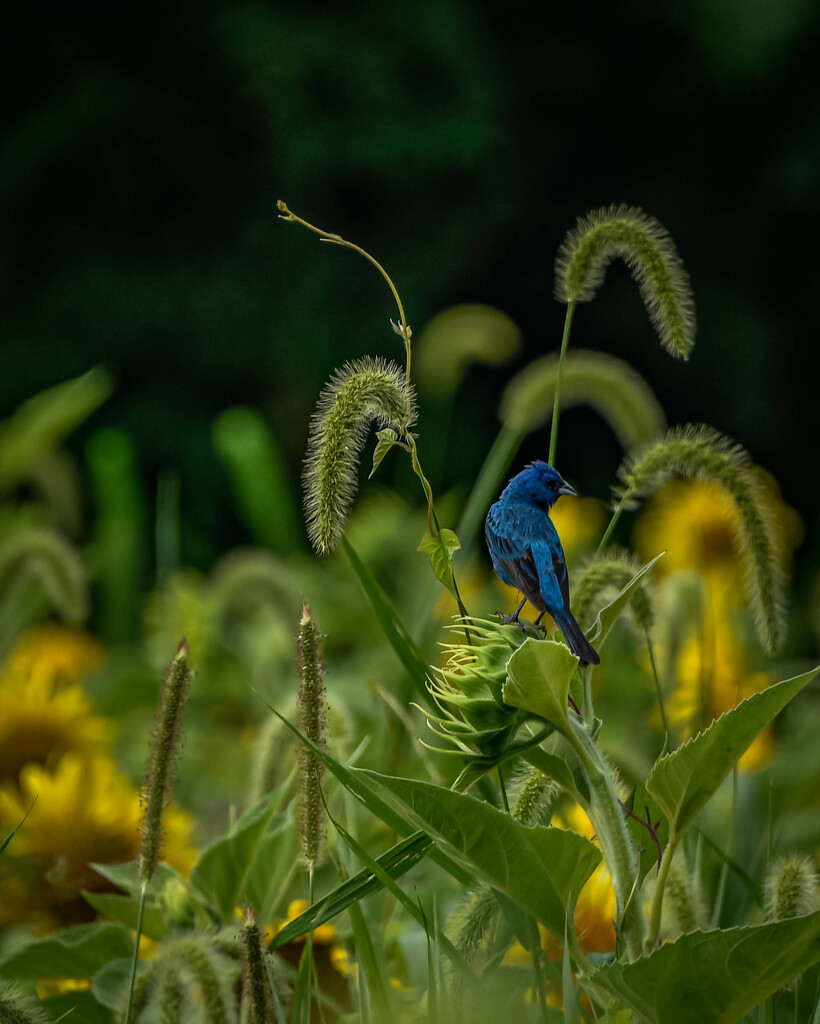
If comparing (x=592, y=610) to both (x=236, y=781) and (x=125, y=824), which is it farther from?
(x=236, y=781)

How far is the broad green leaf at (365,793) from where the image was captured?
0.36m

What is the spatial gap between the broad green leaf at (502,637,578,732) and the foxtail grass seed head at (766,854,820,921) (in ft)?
0.58

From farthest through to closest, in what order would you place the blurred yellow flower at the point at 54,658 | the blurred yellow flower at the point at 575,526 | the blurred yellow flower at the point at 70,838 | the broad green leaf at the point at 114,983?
the blurred yellow flower at the point at 575,526
the blurred yellow flower at the point at 54,658
the blurred yellow flower at the point at 70,838
the broad green leaf at the point at 114,983

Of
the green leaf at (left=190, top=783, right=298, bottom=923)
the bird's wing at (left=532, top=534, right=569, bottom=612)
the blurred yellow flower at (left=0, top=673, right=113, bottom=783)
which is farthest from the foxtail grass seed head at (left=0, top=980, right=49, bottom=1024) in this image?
the blurred yellow flower at (left=0, top=673, right=113, bottom=783)

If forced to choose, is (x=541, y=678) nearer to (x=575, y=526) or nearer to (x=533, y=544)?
(x=533, y=544)

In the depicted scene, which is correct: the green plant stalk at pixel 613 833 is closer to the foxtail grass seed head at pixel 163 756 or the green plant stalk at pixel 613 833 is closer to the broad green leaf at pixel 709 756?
the broad green leaf at pixel 709 756

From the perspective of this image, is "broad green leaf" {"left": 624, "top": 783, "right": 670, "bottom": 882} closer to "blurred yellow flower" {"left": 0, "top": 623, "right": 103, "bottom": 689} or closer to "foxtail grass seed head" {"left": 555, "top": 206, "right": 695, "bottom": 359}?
"foxtail grass seed head" {"left": 555, "top": 206, "right": 695, "bottom": 359}

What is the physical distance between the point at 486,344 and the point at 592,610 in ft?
2.55

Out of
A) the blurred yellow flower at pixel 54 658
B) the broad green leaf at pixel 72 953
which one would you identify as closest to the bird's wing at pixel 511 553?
the broad green leaf at pixel 72 953

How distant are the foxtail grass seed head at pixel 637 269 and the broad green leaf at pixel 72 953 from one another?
0.41m

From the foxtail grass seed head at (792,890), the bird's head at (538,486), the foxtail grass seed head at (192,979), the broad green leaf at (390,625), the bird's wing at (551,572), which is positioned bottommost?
the foxtail grass seed head at (192,979)

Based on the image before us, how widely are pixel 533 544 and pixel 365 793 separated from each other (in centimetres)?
12

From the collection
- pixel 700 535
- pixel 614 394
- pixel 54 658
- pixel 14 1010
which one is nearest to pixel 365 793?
pixel 14 1010

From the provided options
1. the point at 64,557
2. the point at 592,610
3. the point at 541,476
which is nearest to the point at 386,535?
the point at 64,557
